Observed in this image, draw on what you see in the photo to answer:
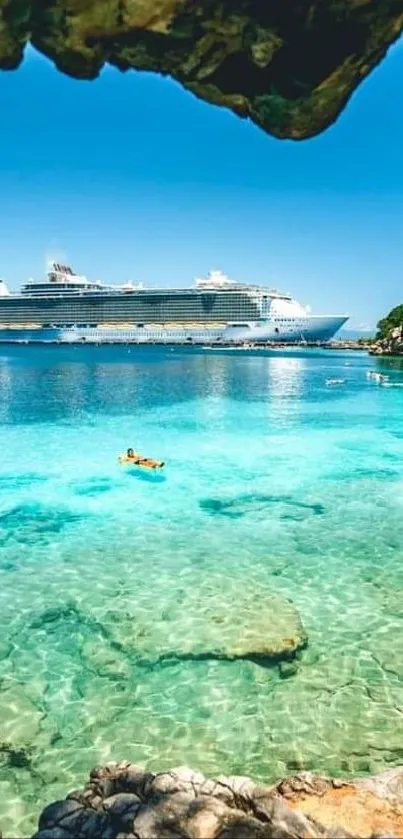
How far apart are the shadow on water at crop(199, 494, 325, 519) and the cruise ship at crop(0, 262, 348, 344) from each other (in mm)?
116973

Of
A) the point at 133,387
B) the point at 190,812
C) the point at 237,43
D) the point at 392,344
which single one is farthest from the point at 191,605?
the point at 392,344

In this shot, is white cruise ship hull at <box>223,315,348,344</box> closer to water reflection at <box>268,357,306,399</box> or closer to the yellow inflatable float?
water reflection at <box>268,357,306,399</box>

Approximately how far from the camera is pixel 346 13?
3359mm

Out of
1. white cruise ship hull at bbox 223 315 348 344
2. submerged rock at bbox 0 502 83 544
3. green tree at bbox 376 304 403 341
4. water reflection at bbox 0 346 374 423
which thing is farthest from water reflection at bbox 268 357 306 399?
white cruise ship hull at bbox 223 315 348 344

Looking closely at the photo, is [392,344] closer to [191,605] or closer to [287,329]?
[287,329]

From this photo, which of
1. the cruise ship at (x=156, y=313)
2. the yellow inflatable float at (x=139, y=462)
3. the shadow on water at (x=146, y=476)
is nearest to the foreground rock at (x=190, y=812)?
the shadow on water at (x=146, y=476)

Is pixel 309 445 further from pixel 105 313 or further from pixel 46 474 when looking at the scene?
pixel 105 313

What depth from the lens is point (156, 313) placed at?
13425cm

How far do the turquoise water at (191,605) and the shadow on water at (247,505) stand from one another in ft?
0.24

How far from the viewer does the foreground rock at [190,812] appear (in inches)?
109

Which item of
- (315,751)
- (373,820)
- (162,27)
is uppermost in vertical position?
(162,27)

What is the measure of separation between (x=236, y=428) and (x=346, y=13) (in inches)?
1015

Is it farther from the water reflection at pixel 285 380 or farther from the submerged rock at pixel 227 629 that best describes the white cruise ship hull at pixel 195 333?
the submerged rock at pixel 227 629

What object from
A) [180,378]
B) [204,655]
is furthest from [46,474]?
[180,378]
